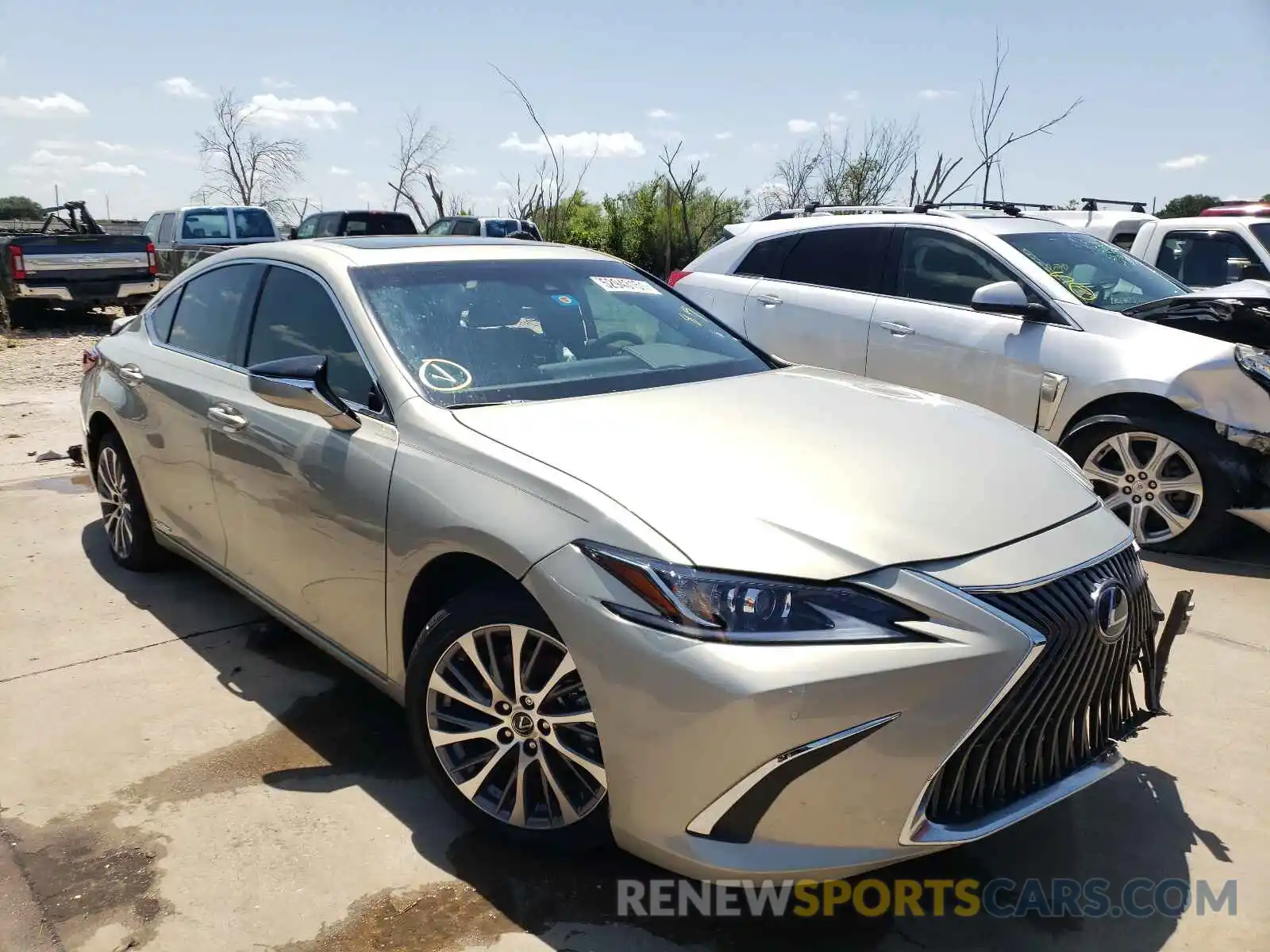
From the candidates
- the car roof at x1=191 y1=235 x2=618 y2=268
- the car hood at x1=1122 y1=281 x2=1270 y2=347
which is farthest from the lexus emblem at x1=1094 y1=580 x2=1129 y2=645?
the car hood at x1=1122 y1=281 x2=1270 y2=347

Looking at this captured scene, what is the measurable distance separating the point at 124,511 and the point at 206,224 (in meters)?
14.6

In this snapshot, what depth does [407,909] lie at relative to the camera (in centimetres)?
257

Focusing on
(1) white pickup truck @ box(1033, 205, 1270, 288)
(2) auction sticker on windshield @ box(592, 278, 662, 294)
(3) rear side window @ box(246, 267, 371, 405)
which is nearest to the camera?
(3) rear side window @ box(246, 267, 371, 405)

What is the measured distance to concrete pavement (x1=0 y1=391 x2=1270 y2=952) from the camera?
249 cm

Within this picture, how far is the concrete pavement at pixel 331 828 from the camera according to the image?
2.49 meters

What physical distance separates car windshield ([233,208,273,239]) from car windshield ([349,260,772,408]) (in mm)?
15910

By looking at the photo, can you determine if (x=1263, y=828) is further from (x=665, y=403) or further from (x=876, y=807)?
(x=665, y=403)

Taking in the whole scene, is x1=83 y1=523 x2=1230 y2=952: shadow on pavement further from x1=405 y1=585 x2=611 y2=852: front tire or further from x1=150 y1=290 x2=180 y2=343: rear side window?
x1=150 y1=290 x2=180 y2=343: rear side window

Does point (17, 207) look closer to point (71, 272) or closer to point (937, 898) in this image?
point (71, 272)

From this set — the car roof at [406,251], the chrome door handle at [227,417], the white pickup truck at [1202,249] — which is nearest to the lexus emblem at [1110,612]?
the car roof at [406,251]

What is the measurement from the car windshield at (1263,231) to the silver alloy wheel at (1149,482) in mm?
4993

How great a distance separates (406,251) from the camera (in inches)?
144

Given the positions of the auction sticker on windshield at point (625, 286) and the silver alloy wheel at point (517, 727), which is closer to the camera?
the silver alloy wheel at point (517, 727)

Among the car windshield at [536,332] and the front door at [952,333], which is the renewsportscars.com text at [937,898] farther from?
the front door at [952,333]
